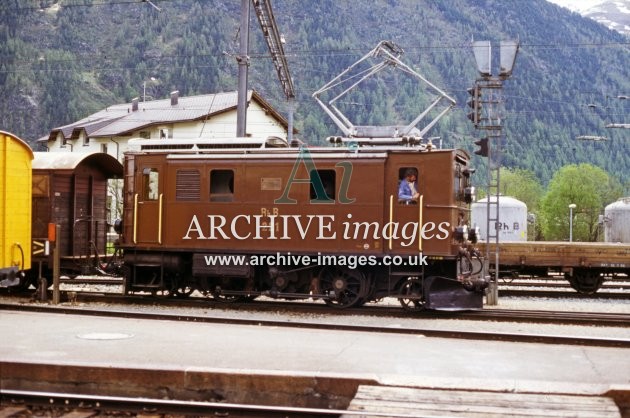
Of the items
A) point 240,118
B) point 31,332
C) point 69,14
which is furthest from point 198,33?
point 31,332

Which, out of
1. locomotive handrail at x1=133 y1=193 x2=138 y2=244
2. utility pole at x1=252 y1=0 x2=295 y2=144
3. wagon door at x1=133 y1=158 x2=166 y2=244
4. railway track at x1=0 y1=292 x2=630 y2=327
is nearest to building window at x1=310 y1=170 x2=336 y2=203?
railway track at x1=0 y1=292 x2=630 y2=327

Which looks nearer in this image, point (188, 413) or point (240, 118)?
point (188, 413)

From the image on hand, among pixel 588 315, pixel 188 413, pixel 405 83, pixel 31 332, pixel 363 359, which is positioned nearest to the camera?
pixel 188 413

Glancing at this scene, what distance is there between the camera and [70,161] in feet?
57.8

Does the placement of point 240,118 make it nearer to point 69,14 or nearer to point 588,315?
point 588,315

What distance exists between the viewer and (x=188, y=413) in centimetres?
764

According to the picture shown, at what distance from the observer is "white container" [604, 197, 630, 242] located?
3431 cm

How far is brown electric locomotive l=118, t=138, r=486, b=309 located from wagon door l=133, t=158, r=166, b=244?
0.07 ft

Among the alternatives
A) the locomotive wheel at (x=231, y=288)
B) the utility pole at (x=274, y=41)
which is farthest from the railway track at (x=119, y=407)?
the utility pole at (x=274, y=41)

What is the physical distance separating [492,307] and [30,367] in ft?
35.1

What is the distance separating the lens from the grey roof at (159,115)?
5672 centimetres

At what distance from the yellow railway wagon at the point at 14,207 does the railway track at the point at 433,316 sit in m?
0.85

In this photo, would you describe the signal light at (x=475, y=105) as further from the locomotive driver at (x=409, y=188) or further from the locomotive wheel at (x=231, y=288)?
the locomotive wheel at (x=231, y=288)

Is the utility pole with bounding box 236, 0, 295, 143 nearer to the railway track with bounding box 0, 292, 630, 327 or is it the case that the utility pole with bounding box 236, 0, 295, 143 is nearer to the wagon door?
the wagon door
